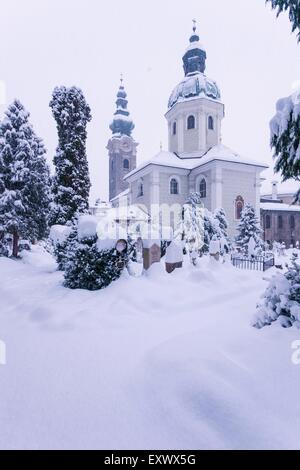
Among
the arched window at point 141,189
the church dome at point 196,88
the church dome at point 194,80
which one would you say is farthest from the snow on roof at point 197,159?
the church dome at point 194,80

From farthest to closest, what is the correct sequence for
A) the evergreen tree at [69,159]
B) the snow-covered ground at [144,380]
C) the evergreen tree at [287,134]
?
the evergreen tree at [69,159]
the evergreen tree at [287,134]
the snow-covered ground at [144,380]

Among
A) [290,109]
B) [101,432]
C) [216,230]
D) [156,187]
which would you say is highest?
[156,187]

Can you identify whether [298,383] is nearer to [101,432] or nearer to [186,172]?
[101,432]

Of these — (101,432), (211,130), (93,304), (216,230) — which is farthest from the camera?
(211,130)

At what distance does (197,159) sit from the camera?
31219mm

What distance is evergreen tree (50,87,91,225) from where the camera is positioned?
13438 millimetres

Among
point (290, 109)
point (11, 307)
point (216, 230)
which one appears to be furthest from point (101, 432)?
point (216, 230)

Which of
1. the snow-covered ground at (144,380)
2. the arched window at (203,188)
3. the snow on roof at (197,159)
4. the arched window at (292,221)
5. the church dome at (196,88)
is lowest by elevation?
the snow-covered ground at (144,380)

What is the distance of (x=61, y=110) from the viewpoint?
13695 millimetres

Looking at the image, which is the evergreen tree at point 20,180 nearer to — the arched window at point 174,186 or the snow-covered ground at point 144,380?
the snow-covered ground at point 144,380

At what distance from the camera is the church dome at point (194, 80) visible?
30859mm

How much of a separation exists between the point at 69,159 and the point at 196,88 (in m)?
23.9

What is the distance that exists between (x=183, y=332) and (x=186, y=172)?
26929mm

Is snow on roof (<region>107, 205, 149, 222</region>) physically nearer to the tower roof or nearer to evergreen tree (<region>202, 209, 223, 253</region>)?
evergreen tree (<region>202, 209, 223, 253</region>)
